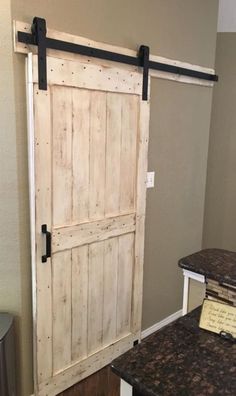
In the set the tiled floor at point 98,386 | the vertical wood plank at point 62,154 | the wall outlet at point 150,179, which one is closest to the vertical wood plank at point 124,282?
the tiled floor at point 98,386

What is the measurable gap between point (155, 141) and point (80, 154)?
71 cm

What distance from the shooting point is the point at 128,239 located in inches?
95.6

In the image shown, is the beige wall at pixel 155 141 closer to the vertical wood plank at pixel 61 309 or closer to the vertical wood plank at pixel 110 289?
the vertical wood plank at pixel 61 309

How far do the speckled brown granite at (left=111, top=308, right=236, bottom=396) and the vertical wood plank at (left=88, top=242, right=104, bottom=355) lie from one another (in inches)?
42.4

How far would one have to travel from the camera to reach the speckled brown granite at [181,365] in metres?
0.92

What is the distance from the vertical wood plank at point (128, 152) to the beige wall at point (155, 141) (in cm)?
23

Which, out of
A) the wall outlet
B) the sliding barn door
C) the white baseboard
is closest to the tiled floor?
the sliding barn door

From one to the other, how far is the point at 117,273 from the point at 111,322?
33cm

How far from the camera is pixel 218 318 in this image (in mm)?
Result: 1173

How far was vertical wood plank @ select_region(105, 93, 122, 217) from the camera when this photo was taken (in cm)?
216

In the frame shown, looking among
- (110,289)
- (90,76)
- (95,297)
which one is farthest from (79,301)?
(90,76)

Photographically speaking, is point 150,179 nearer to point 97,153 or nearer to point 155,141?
point 155,141

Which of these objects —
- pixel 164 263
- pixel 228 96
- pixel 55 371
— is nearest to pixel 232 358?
pixel 55 371

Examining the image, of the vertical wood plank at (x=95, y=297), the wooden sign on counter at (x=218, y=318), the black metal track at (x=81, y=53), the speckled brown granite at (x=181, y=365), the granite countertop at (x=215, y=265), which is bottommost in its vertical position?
the vertical wood plank at (x=95, y=297)
